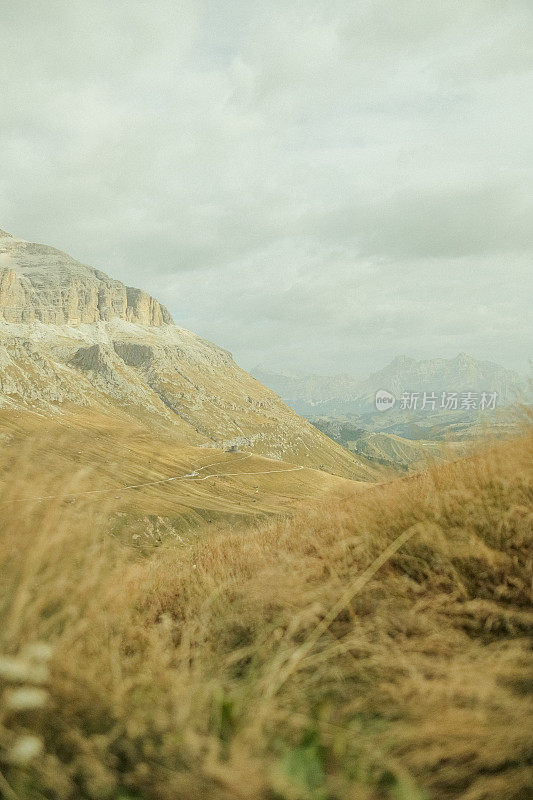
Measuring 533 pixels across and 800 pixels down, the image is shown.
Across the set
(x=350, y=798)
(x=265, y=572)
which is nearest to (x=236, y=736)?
(x=350, y=798)

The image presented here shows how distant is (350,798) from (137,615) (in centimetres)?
287

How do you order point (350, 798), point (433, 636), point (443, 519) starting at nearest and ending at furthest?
point (350, 798), point (433, 636), point (443, 519)

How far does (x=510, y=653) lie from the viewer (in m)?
2.54

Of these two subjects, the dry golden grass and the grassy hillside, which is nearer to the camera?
the dry golden grass

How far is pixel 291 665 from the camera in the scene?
2564 mm

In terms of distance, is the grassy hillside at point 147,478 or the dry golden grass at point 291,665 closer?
the dry golden grass at point 291,665

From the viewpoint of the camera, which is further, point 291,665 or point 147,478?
point 147,478

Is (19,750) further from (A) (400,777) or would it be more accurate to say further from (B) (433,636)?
(B) (433,636)

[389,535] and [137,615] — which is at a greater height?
[389,535]

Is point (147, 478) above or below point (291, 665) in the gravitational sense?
below

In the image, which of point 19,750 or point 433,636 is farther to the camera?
point 433,636

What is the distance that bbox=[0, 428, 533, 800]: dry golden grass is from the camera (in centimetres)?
210

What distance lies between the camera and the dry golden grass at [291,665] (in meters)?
2.10

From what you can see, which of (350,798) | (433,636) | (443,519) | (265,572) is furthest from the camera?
(265,572)
